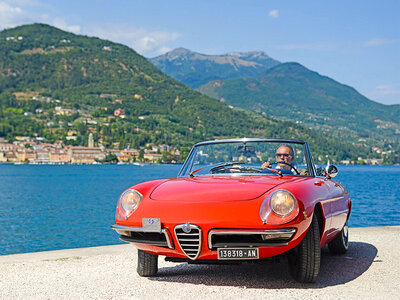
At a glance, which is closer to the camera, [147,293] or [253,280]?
[147,293]

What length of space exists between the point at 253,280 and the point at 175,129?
7522 inches

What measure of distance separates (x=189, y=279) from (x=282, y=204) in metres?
1.36

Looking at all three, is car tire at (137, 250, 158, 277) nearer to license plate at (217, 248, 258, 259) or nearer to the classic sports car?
the classic sports car

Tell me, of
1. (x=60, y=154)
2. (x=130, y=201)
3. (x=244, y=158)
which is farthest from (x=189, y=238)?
(x=60, y=154)

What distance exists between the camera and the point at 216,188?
538 cm

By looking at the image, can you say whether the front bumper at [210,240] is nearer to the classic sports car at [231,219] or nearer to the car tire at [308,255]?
the classic sports car at [231,219]

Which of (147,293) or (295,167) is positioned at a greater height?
(295,167)

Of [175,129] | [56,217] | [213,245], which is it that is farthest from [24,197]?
[175,129]

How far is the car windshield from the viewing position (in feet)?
21.2

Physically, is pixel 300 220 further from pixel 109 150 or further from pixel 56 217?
pixel 109 150

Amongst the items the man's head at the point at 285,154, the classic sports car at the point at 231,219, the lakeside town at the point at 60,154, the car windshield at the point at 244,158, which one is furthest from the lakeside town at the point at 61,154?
the classic sports car at the point at 231,219

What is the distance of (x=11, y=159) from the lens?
191m

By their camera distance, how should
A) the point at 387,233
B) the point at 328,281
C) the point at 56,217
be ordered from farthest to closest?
1. the point at 56,217
2. the point at 387,233
3. the point at 328,281

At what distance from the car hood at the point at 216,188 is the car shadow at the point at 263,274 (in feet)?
2.21
